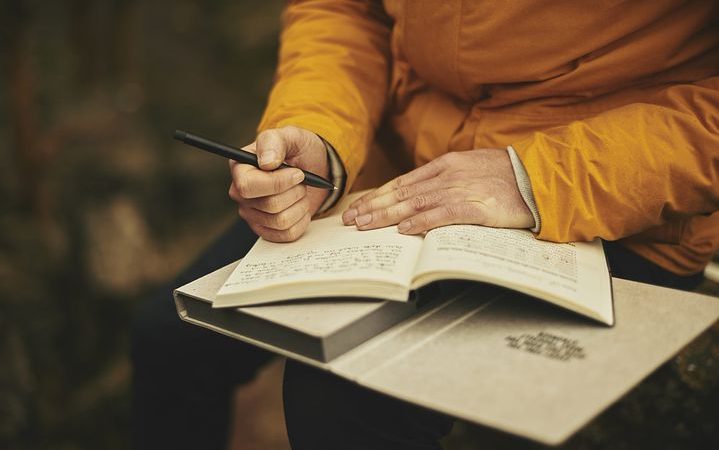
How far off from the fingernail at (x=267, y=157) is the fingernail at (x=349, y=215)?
182mm

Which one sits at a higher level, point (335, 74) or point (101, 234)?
point (335, 74)

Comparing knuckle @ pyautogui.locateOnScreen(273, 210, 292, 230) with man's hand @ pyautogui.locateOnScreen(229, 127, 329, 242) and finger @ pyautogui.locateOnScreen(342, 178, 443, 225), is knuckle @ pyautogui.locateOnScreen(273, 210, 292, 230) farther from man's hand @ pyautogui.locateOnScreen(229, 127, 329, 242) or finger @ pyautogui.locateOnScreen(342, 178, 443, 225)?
finger @ pyautogui.locateOnScreen(342, 178, 443, 225)

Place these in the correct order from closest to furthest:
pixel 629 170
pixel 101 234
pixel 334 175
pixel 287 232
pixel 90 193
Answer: pixel 629 170 < pixel 287 232 < pixel 334 175 < pixel 101 234 < pixel 90 193

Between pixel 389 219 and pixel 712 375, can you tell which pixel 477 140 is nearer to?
pixel 389 219

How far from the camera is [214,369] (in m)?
1.46

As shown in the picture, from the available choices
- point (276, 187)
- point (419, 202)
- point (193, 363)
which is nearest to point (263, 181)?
point (276, 187)

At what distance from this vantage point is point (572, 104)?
4.06ft

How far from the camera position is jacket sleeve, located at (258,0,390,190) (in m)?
1.35

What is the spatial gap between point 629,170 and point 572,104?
24 cm

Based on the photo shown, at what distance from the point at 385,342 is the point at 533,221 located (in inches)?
14.5

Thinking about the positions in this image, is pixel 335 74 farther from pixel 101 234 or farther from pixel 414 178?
pixel 101 234

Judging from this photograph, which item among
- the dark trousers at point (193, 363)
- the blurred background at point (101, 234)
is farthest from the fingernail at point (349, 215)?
the blurred background at point (101, 234)

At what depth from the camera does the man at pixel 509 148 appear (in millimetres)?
1044

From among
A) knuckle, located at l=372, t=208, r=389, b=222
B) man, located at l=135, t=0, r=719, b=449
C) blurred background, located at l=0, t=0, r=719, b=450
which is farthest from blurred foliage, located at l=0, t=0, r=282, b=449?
knuckle, located at l=372, t=208, r=389, b=222
